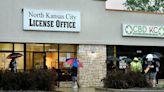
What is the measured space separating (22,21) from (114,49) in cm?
827

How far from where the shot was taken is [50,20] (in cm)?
3259

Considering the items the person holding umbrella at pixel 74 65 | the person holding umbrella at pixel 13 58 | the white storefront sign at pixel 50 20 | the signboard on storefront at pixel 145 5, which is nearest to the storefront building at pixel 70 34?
the white storefront sign at pixel 50 20

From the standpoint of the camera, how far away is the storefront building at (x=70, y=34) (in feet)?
105

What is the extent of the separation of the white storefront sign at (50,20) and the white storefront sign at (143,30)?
171 inches

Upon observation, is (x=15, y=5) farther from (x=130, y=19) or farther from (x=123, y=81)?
(x=123, y=81)

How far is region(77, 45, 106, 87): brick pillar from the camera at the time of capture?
3334 cm

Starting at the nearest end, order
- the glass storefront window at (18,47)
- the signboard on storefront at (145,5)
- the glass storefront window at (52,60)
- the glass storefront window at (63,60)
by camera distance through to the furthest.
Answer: the glass storefront window at (18,47)
the glass storefront window at (52,60)
the glass storefront window at (63,60)
the signboard on storefront at (145,5)

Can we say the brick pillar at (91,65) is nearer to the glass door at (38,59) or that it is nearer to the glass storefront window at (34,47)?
the glass door at (38,59)

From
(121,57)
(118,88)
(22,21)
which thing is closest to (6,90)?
(118,88)

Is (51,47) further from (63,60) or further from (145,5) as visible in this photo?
(145,5)

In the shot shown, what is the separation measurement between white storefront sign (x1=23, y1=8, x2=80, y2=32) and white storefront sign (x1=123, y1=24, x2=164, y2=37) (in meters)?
4.33

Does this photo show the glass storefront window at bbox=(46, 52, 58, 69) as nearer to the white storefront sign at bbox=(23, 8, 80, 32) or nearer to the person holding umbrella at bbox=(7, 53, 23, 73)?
the white storefront sign at bbox=(23, 8, 80, 32)

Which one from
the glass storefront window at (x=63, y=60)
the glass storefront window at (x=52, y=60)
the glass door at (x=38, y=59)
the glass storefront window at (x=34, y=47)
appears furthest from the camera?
the glass storefront window at (x=63, y=60)

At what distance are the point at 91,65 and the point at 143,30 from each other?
5.55m
